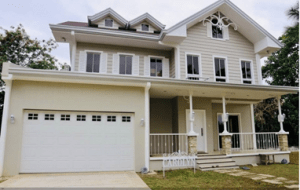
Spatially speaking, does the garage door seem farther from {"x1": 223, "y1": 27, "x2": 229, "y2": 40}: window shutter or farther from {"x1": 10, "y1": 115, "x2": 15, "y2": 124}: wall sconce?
{"x1": 223, "y1": 27, "x2": 229, "y2": 40}: window shutter

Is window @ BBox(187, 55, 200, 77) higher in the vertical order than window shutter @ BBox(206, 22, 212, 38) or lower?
lower

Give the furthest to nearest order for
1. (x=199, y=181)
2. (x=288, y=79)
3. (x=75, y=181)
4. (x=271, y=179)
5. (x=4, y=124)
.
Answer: (x=288, y=79) → (x=4, y=124) → (x=271, y=179) → (x=199, y=181) → (x=75, y=181)

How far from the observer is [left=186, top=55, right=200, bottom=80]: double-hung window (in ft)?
35.1

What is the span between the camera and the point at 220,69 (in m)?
11.3

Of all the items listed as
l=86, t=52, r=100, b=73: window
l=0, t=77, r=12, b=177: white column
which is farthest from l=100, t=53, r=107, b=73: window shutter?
l=0, t=77, r=12, b=177: white column

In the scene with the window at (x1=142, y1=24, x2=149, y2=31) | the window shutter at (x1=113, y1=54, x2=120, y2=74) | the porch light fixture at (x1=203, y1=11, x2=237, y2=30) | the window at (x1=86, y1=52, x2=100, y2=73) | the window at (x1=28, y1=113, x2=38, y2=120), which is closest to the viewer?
the window at (x1=28, y1=113, x2=38, y2=120)

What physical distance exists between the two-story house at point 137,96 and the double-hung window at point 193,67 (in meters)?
0.05

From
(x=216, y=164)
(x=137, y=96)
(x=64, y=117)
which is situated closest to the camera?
(x=64, y=117)

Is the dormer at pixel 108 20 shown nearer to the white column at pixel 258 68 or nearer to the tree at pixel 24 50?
the white column at pixel 258 68

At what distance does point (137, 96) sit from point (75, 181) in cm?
356

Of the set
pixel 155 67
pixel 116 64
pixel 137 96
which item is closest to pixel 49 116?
pixel 137 96

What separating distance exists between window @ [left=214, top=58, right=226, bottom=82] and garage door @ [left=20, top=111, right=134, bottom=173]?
5.30m

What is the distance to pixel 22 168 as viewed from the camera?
7.29 metres

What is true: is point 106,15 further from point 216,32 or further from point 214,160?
point 214,160
